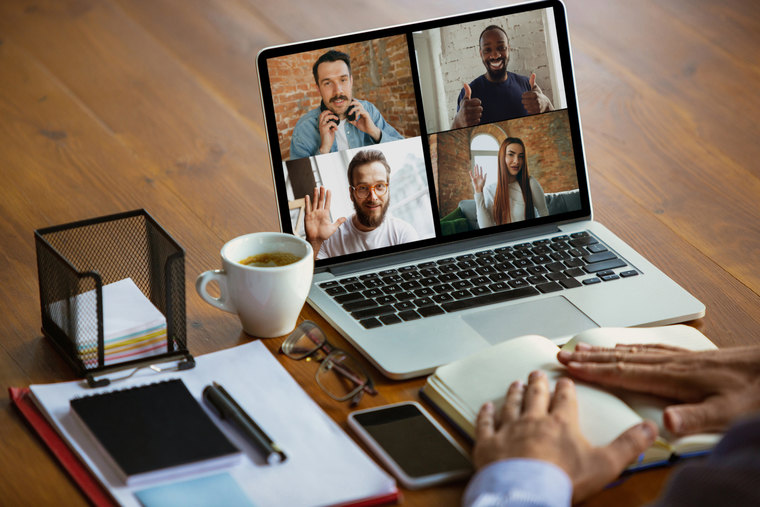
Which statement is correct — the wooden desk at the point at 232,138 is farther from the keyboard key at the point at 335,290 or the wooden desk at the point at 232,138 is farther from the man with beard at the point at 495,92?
the man with beard at the point at 495,92

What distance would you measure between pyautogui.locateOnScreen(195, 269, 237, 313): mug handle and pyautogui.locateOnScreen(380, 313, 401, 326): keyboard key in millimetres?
186

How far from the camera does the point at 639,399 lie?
101 cm

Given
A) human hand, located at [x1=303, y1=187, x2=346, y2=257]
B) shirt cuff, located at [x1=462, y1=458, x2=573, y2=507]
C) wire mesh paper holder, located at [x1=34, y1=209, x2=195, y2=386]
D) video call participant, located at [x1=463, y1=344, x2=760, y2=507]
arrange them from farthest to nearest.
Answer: human hand, located at [x1=303, y1=187, x2=346, y2=257] < wire mesh paper holder, located at [x1=34, y1=209, x2=195, y2=386] < shirt cuff, located at [x1=462, y1=458, x2=573, y2=507] < video call participant, located at [x1=463, y1=344, x2=760, y2=507]

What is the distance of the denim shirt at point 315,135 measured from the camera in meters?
1.28

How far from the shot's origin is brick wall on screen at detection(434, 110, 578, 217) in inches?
52.6

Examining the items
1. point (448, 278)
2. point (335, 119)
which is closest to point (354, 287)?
point (448, 278)

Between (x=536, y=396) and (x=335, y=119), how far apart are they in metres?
0.51

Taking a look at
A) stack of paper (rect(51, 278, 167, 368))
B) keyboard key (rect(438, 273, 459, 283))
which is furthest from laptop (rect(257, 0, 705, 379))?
stack of paper (rect(51, 278, 167, 368))

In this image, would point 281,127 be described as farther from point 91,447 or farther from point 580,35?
point 580,35

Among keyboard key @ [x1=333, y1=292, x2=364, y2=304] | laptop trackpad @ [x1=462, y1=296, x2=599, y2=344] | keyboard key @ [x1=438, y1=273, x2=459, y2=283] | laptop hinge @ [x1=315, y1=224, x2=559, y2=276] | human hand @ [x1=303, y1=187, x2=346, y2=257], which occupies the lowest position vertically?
laptop trackpad @ [x1=462, y1=296, x2=599, y2=344]

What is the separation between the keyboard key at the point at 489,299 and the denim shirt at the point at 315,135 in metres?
0.25

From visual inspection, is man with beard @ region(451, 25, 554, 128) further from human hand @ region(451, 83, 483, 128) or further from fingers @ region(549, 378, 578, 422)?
fingers @ region(549, 378, 578, 422)

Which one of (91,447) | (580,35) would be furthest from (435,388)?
(580,35)

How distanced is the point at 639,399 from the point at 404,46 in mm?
589
